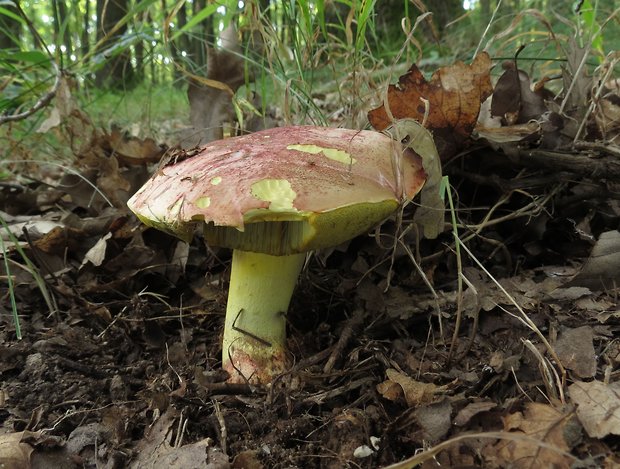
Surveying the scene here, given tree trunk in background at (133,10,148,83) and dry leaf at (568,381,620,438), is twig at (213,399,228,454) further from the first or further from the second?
tree trunk in background at (133,10,148,83)

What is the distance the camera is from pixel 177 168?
1.38 metres

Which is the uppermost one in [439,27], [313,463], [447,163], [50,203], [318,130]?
[439,27]

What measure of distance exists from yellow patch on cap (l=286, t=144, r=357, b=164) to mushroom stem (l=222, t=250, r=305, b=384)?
363mm

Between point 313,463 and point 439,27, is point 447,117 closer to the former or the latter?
point 313,463

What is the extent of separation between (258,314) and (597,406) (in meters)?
0.95

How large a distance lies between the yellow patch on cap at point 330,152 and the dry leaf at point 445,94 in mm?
427

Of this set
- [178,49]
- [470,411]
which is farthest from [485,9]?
[470,411]

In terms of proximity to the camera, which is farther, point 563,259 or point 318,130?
point 563,259

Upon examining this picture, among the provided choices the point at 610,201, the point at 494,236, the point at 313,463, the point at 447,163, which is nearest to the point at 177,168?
the point at 313,463

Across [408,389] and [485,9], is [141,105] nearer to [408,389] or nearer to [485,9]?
[485,9]

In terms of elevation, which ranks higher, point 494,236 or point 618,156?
point 618,156

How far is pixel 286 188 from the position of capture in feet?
3.58

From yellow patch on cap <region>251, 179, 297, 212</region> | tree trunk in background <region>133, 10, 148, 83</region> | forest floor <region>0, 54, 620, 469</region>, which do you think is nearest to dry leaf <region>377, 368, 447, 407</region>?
forest floor <region>0, 54, 620, 469</region>

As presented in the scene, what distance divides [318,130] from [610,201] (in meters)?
1.12
